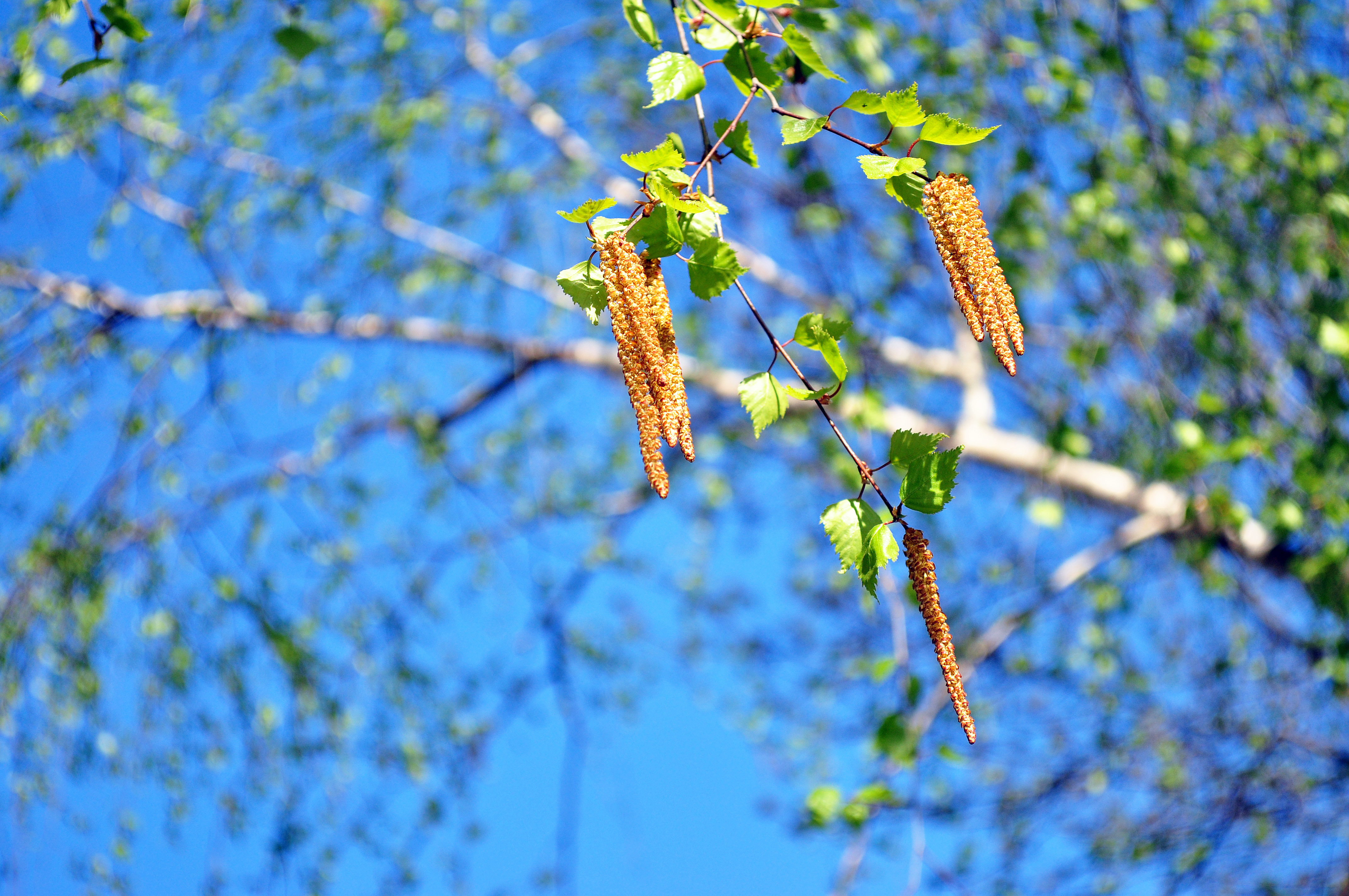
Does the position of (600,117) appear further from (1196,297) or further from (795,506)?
(1196,297)

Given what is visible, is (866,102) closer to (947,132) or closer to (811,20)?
(947,132)

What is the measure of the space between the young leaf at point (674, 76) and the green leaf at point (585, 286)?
228 millimetres

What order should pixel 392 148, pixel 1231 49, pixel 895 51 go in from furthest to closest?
pixel 392 148
pixel 895 51
pixel 1231 49

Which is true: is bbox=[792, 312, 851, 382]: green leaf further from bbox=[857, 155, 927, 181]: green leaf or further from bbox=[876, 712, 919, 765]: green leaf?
bbox=[876, 712, 919, 765]: green leaf

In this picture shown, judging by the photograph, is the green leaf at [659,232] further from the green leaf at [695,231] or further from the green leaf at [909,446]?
the green leaf at [909,446]

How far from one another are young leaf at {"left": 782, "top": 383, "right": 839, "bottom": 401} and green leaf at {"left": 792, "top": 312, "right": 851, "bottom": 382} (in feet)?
0.08

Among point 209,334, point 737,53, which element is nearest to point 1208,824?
point 737,53

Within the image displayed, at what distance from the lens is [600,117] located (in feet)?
15.5

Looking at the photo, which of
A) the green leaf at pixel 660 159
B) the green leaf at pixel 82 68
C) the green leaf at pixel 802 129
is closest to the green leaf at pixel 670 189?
the green leaf at pixel 660 159

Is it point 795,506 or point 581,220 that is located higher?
point 795,506

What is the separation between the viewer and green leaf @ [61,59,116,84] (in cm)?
174

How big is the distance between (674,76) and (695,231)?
0.70 feet

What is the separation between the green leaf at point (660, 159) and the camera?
43.9 inches

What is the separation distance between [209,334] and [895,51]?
255 cm
